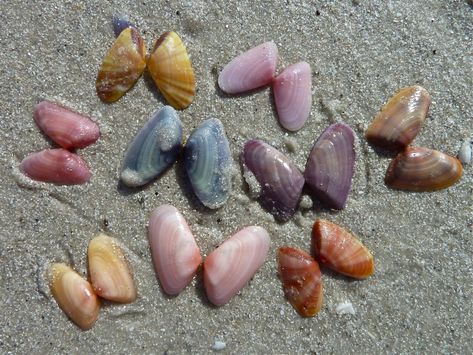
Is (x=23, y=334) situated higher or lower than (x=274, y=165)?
lower

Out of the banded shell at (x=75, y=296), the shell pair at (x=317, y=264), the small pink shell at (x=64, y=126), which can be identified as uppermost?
the small pink shell at (x=64, y=126)

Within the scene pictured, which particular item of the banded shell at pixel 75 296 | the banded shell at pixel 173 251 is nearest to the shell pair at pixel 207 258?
the banded shell at pixel 173 251

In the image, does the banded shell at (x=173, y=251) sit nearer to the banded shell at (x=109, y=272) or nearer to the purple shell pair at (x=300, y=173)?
the banded shell at (x=109, y=272)

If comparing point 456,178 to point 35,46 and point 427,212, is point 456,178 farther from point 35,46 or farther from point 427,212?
point 35,46

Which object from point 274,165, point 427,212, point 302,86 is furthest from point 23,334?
point 427,212

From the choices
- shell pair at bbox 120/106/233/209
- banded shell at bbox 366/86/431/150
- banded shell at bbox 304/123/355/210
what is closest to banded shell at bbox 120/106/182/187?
shell pair at bbox 120/106/233/209
